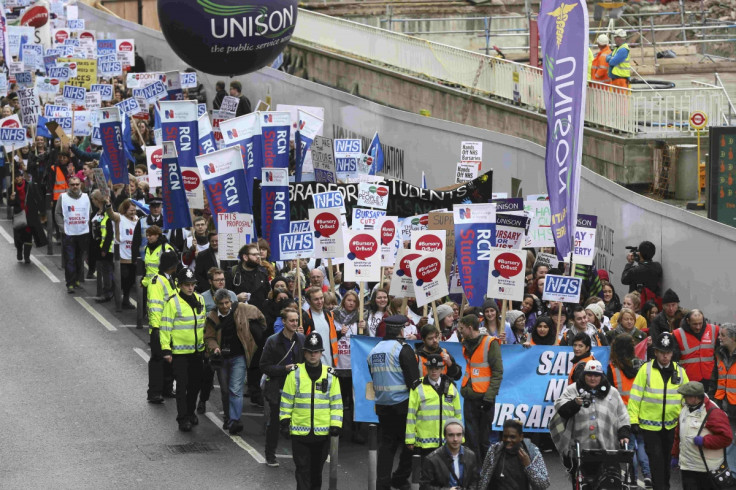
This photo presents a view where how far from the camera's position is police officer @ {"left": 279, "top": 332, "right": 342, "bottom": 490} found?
14.2 metres

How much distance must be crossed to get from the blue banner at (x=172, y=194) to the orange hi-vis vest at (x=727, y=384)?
8681 millimetres

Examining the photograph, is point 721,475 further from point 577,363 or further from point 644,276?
point 644,276

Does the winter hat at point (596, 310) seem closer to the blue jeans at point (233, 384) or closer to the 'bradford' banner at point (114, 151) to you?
the blue jeans at point (233, 384)

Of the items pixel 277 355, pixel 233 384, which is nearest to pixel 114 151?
pixel 233 384

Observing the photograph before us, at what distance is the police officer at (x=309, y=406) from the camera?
46.5 feet

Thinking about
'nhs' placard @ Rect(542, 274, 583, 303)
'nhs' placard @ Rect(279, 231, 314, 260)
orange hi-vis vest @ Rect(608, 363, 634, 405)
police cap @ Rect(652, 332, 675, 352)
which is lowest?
orange hi-vis vest @ Rect(608, 363, 634, 405)

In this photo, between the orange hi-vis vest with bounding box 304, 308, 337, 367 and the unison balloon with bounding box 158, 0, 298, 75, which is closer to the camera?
the unison balloon with bounding box 158, 0, 298, 75

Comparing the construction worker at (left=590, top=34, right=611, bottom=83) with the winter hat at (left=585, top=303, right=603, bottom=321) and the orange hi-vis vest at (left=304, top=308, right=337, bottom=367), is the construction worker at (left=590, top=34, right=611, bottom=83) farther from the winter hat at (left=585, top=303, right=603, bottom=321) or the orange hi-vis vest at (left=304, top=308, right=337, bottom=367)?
the orange hi-vis vest at (left=304, top=308, right=337, bottom=367)

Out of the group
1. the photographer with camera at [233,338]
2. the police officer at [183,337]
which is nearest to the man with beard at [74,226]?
the police officer at [183,337]

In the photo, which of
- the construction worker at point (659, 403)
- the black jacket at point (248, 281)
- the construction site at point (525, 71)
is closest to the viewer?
the construction worker at point (659, 403)

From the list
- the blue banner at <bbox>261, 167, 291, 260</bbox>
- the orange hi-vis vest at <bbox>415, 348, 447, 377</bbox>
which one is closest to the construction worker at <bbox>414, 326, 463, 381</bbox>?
the orange hi-vis vest at <bbox>415, 348, 447, 377</bbox>

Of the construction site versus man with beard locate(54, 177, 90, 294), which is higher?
the construction site

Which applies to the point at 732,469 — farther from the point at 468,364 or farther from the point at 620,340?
the point at 468,364

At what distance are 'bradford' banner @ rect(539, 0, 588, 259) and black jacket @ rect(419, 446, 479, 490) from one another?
5.39 meters
